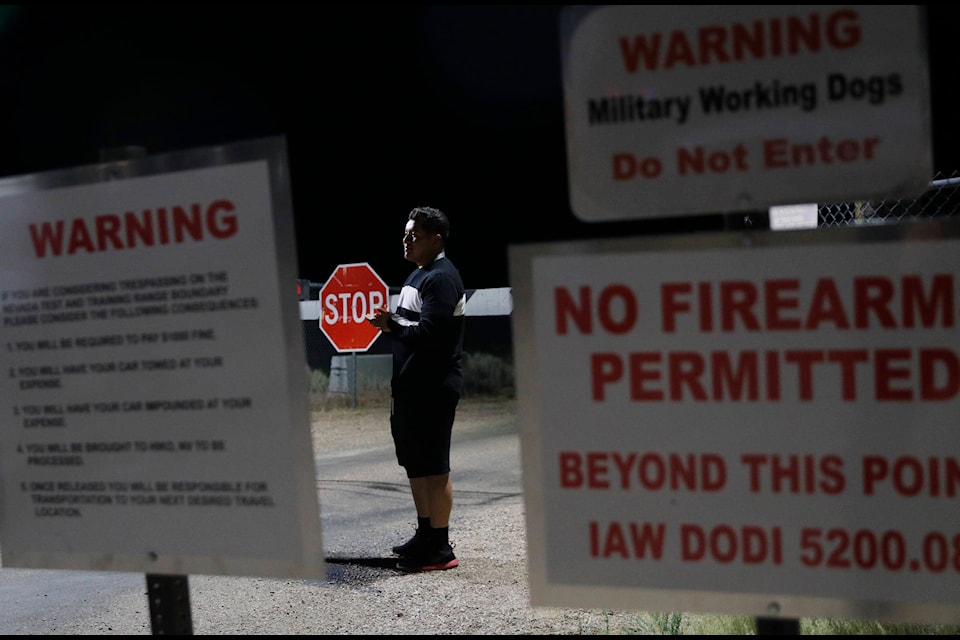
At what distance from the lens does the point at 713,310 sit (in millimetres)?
1924

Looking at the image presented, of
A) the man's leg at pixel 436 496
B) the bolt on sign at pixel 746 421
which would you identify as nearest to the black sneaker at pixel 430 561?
the man's leg at pixel 436 496

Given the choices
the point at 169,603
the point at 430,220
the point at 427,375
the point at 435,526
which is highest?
the point at 430,220

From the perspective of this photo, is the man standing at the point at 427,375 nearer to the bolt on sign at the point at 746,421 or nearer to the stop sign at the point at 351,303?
the bolt on sign at the point at 746,421

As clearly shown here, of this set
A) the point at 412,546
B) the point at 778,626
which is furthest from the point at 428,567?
the point at 778,626

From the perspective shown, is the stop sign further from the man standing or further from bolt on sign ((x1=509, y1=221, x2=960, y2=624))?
bolt on sign ((x1=509, y1=221, x2=960, y2=624))

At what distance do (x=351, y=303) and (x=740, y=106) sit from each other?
10117mm

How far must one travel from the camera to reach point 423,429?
5.19m

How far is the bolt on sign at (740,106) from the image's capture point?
6.07 ft

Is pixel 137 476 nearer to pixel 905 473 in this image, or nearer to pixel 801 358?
pixel 801 358

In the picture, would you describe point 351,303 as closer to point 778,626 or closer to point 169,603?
point 169,603

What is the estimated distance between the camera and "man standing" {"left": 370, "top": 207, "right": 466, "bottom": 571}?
5094 mm

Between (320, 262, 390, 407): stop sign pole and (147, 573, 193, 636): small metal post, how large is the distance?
8.87 m

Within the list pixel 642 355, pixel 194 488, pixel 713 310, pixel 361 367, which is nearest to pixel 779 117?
pixel 713 310

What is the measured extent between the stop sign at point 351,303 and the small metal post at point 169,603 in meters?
8.90
